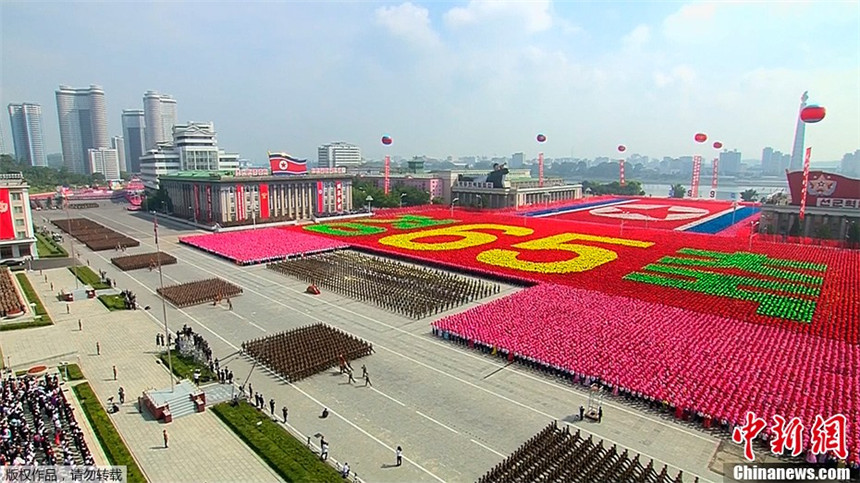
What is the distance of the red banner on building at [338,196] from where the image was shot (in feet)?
280

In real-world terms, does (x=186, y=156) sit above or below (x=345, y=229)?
above

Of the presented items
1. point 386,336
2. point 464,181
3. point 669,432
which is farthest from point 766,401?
point 464,181

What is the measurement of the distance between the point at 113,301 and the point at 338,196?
52.7 metres

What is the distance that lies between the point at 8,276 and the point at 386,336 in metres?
34.9

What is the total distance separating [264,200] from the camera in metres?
75.6

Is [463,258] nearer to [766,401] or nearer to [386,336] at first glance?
[386,336]

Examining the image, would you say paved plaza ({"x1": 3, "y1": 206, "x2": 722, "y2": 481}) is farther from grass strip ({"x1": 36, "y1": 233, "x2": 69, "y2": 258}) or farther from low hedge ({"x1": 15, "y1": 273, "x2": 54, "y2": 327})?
grass strip ({"x1": 36, "y1": 233, "x2": 69, "y2": 258})

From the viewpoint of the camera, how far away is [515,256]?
47969 mm

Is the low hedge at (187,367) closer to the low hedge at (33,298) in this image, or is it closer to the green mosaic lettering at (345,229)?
the low hedge at (33,298)

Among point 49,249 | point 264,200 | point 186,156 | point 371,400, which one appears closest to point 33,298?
point 49,249

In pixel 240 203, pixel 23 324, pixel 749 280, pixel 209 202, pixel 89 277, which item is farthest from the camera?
pixel 240 203

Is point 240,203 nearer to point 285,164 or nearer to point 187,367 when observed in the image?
point 285,164

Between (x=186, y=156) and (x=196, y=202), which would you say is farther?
(x=186, y=156)

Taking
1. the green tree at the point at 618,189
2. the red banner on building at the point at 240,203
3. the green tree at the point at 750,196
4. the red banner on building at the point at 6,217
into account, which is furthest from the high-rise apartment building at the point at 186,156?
the green tree at the point at 750,196
